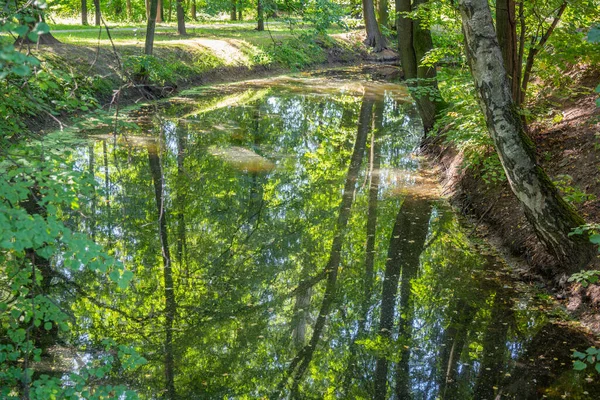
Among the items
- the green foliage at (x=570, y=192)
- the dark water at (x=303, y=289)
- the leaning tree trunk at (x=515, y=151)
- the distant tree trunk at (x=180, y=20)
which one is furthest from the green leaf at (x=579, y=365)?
the distant tree trunk at (x=180, y=20)

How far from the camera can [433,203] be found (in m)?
11.1

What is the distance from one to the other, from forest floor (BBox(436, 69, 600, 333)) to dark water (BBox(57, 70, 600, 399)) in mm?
315

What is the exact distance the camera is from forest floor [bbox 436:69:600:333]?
713cm

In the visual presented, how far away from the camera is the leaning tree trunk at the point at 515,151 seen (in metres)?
6.74

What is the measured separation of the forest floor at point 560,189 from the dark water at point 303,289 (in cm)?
32

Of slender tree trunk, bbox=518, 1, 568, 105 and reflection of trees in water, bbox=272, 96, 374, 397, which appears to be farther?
→ slender tree trunk, bbox=518, 1, 568, 105

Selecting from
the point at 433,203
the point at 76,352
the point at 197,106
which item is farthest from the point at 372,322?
the point at 197,106

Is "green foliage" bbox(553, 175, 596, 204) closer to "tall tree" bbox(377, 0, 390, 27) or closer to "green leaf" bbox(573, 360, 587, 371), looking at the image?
"green leaf" bbox(573, 360, 587, 371)

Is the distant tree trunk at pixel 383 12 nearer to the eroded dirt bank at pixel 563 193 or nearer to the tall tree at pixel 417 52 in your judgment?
the tall tree at pixel 417 52

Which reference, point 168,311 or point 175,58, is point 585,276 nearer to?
point 168,311

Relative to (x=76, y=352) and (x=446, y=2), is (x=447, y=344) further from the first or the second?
(x=446, y=2)

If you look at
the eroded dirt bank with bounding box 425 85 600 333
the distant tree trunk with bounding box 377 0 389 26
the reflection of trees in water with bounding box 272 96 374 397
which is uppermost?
the distant tree trunk with bounding box 377 0 389 26

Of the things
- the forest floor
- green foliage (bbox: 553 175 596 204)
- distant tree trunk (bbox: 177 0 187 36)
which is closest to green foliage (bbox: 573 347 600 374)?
the forest floor

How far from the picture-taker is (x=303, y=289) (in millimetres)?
7793
